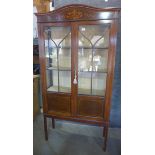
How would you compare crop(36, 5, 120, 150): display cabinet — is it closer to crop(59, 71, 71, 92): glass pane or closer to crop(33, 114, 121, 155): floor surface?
crop(59, 71, 71, 92): glass pane

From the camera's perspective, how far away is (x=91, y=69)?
6.47 ft

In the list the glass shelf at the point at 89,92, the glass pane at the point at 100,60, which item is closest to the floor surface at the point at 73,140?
the glass shelf at the point at 89,92

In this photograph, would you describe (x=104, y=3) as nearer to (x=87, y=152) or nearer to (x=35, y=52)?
(x=35, y=52)

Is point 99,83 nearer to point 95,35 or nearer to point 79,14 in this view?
point 95,35

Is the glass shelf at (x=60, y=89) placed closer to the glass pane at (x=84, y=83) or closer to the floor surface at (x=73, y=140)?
the glass pane at (x=84, y=83)

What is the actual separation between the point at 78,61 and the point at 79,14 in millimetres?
532

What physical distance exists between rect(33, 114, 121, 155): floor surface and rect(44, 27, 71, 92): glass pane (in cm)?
74

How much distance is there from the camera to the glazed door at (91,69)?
5.99 ft

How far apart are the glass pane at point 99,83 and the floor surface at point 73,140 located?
2.40 ft

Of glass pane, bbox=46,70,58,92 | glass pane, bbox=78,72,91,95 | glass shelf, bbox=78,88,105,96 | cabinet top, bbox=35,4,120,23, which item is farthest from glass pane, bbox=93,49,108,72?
glass pane, bbox=46,70,58,92
